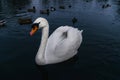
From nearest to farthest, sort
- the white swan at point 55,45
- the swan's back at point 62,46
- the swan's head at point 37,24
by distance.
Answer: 1. the swan's head at point 37,24
2. the white swan at point 55,45
3. the swan's back at point 62,46

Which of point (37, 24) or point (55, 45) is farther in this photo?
point (55, 45)

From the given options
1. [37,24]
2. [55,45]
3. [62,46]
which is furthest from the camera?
[55,45]

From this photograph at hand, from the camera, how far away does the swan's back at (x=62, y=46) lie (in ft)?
33.9

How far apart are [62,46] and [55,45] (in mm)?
399

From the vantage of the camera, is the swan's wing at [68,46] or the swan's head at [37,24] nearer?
the swan's head at [37,24]

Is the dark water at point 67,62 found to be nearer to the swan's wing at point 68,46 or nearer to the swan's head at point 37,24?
the swan's wing at point 68,46

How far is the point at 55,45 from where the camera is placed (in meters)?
10.6

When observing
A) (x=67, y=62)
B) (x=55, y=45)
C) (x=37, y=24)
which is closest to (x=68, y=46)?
(x=55, y=45)

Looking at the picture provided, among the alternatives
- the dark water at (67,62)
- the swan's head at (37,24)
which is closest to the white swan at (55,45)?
the swan's head at (37,24)

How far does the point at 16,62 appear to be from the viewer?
A: 10953mm

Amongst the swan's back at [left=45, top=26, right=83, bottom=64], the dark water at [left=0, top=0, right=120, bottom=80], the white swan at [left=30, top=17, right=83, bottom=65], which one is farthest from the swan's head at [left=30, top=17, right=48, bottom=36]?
the dark water at [left=0, top=0, right=120, bottom=80]

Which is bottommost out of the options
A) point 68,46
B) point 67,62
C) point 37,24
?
point 67,62

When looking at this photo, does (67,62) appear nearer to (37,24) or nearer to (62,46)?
(62,46)

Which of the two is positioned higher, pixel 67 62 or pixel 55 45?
pixel 55 45
